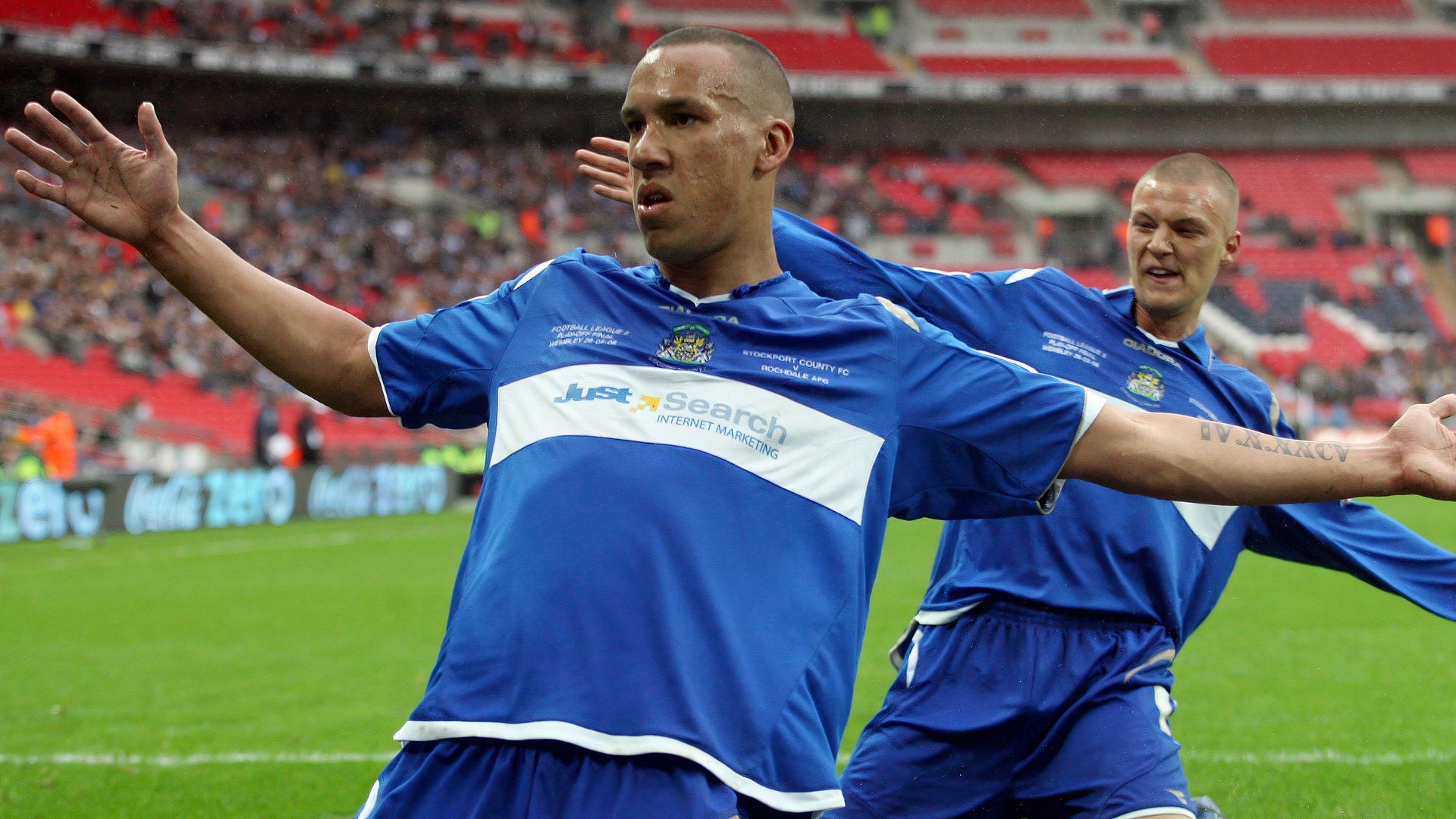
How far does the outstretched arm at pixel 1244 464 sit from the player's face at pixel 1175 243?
1724 mm

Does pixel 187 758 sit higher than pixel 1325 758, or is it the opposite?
pixel 1325 758

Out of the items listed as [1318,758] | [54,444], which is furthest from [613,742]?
[54,444]

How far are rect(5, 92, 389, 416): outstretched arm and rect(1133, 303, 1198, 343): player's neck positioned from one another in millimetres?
2667

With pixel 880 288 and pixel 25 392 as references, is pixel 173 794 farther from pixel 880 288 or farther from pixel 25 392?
pixel 25 392

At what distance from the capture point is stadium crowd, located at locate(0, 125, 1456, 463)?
26.2m

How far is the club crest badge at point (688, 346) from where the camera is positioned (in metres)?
2.51

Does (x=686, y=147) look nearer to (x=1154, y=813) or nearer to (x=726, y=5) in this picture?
(x=1154, y=813)

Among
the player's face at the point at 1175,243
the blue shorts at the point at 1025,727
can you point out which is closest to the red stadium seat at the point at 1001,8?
the player's face at the point at 1175,243

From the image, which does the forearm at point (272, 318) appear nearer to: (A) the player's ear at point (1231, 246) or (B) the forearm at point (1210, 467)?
(B) the forearm at point (1210, 467)

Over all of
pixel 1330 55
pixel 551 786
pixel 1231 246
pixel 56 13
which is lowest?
pixel 551 786

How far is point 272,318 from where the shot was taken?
99.0 inches

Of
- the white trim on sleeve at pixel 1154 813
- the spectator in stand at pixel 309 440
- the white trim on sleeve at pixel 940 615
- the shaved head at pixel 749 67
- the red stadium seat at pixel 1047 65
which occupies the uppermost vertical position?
the red stadium seat at pixel 1047 65

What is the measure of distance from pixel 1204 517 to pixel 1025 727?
86 cm

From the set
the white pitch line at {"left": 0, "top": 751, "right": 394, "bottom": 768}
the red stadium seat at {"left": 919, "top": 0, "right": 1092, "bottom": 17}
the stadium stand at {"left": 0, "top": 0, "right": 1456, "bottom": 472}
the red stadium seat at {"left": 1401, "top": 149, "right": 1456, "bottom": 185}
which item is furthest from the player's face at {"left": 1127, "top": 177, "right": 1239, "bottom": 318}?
the red stadium seat at {"left": 1401, "top": 149, "right": 1456, "bottom": 185}
